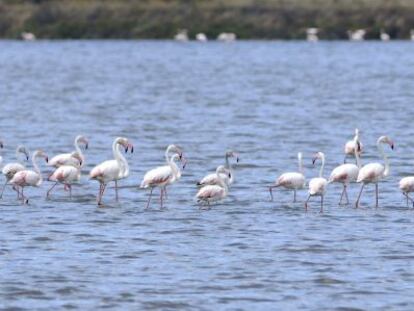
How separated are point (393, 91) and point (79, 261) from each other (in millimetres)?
32329

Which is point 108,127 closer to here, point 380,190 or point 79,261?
point 380,190

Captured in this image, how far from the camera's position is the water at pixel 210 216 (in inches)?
592

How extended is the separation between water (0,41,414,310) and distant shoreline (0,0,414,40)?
29637 mm

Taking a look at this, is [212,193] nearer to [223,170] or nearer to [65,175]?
[223,170]

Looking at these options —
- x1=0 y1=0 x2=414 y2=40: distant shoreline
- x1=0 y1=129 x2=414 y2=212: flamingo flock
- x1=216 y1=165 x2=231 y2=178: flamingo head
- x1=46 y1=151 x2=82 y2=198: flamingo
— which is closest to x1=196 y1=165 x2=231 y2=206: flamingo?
x1=0 y1=129 x2=414 y2=212: flamingo flock

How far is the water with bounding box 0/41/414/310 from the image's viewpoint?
1504cm

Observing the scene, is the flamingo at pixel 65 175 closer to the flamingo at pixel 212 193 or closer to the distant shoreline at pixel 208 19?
the flamingo at pixel 212 193

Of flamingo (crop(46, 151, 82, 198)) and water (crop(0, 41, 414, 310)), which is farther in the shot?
flamingo (crop(46, 151, 82, 198))

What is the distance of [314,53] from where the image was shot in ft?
240

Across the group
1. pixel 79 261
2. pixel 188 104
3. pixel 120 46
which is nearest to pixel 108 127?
pixel 188 104

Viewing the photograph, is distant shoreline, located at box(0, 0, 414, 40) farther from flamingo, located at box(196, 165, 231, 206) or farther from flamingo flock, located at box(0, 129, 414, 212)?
flamingo, located at box(196, 165, 231, 206)

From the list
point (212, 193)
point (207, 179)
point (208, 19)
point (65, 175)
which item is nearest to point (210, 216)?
point (212, 193)

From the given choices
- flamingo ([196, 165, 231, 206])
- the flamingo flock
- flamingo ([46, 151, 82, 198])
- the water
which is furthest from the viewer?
flamingo ([46, 151, 82, 198])

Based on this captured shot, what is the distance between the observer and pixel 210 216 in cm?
2000
